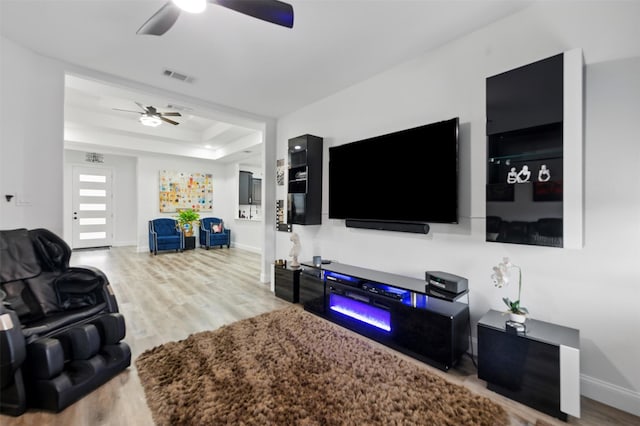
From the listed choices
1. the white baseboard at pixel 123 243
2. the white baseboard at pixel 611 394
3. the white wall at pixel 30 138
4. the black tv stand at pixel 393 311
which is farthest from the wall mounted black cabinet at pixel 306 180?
the white baseboard at pixel 123 243

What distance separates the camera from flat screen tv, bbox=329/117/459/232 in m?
2.31

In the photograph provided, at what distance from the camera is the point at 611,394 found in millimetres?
1674

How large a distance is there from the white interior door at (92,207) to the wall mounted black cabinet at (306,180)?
668 centimetres

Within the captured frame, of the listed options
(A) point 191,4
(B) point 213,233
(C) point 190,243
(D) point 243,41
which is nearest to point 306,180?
(D) point 243,41

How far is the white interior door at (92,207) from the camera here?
23.4 ft

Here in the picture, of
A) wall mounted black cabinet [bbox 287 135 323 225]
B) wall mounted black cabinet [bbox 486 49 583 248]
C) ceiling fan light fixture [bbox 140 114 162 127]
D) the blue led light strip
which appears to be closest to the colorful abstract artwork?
ceiling fan light fixture [bbox 140 114 162 127]

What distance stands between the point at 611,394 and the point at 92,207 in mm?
9892

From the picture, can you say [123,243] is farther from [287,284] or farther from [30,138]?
[287,284]

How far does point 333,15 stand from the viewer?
6.84 feet

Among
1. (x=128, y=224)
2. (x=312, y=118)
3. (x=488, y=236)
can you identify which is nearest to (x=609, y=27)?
(x=488, y=236)

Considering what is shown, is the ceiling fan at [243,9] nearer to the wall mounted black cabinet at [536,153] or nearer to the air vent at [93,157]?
the wall mounted black cabinet at [536,153]

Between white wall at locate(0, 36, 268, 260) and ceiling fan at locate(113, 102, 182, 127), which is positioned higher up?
ceiling fan at locate(113, 102, 182, 127)

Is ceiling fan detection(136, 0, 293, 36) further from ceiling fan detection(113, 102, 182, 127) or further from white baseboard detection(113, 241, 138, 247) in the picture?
white baseboard detection(113, 241, 138, 247)

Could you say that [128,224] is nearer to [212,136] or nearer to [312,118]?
[212,136]
